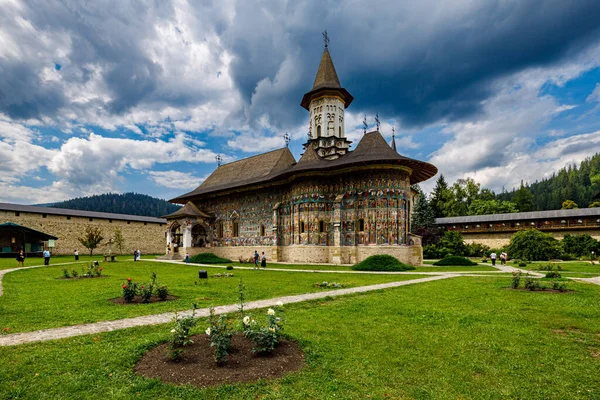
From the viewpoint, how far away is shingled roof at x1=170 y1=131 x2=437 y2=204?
25.3 m

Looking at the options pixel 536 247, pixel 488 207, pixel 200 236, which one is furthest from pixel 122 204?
pixel 536 247

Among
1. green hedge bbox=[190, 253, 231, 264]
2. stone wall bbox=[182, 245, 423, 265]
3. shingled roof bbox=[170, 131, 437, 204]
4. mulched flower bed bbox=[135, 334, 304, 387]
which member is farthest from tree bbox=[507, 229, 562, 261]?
mulched flower bed bbox=[135, 334, 304, 387]

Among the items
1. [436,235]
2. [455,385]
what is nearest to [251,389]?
[455,385]

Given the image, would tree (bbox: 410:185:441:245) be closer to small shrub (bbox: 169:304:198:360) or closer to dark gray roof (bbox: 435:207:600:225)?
dark gray roof (bbox: 435:207:600:225)

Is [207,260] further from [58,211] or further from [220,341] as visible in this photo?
[220,341]

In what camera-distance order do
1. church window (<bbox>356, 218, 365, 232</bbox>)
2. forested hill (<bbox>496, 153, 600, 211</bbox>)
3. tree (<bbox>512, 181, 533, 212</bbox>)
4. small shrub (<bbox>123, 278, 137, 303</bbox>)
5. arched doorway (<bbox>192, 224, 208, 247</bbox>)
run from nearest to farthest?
small shrub (<bbox>123, 278, 137, 303</bbox>) → church window (<bbox>356, 218, 365, 232</bbox>) → arched doorway (<bbox>192, 224, 208, 247</bbox>) → tree (<bbox>512, 181, 533, 212</bbox>) → forested hill (<bbox>496, 153, 600, 211</bbox>)

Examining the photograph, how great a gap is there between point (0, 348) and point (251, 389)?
4.83m

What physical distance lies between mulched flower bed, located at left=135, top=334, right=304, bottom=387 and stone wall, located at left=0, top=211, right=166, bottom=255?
1642 inches

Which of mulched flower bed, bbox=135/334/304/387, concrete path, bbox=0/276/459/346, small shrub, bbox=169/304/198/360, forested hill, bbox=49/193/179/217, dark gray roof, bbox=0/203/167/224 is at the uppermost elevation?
forested hill, bbox=49/193/179/217

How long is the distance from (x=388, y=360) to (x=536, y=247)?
3336 cm

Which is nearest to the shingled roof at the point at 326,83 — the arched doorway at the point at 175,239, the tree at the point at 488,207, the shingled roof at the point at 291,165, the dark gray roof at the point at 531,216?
the shingled roof at the point at 291,165

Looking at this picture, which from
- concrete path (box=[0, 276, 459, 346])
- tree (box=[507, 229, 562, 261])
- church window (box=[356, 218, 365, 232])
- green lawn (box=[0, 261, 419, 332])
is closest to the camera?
concrete path (box=[0, 276, 459, 346])

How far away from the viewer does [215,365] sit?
4.89m

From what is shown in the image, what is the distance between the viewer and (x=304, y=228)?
27891 millimetres
